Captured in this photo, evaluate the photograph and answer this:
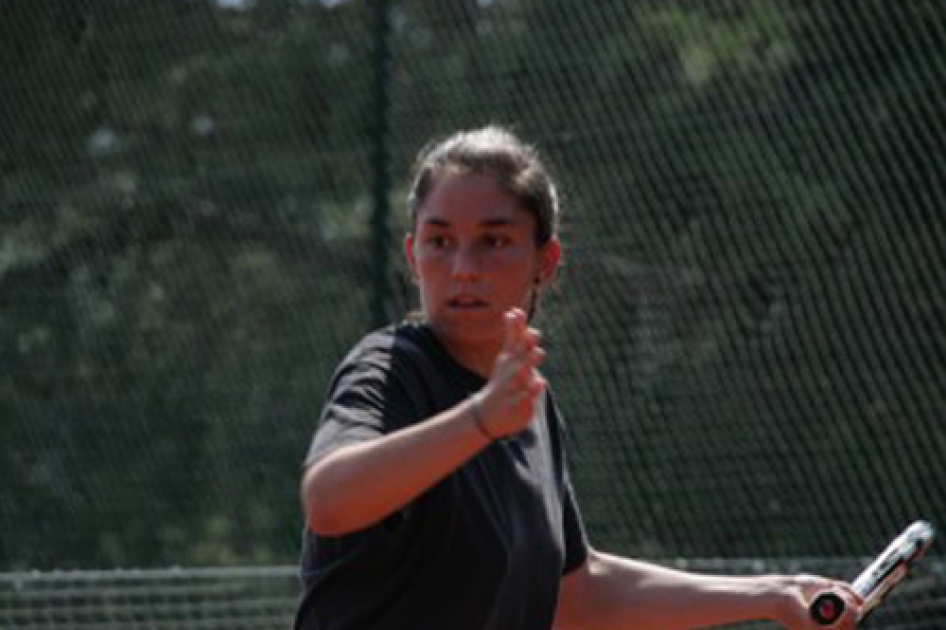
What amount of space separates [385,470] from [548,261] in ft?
2.58

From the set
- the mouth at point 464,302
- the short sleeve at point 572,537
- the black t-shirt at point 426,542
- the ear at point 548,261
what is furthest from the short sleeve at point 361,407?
the short sleeve at point 572,537

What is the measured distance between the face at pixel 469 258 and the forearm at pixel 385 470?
0.40 metres

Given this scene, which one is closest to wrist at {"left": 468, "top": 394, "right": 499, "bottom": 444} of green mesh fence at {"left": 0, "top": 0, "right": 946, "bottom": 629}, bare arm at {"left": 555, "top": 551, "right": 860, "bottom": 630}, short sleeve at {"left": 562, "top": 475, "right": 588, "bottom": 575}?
short sleeve at {"left": 562, "top": 475, "right": 588, "bottom": 575}

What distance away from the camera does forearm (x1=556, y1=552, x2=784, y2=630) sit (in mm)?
3553

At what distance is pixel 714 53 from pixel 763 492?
135 cm

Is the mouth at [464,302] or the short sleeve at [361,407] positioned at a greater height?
the mouth at [464,302]

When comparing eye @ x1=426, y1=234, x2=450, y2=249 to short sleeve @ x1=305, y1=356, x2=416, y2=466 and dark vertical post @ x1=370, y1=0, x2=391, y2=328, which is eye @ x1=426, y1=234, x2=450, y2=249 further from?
dark vertical post @ x1=370, y1=0, x2=391, y2=328

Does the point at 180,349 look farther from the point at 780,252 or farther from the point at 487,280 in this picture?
the point at 487,280

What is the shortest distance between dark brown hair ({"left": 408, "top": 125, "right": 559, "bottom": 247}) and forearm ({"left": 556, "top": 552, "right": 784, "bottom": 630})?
66 cm

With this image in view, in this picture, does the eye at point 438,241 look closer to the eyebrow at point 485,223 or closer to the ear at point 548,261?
the eyebrow at point 485,223

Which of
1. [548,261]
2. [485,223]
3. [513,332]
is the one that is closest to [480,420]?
[513,332]

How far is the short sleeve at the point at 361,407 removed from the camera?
9.02ft

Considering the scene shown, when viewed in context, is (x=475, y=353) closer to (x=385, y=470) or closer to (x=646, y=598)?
(x=385, y=470)

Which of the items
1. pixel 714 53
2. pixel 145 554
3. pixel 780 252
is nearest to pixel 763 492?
pixel 780 252
